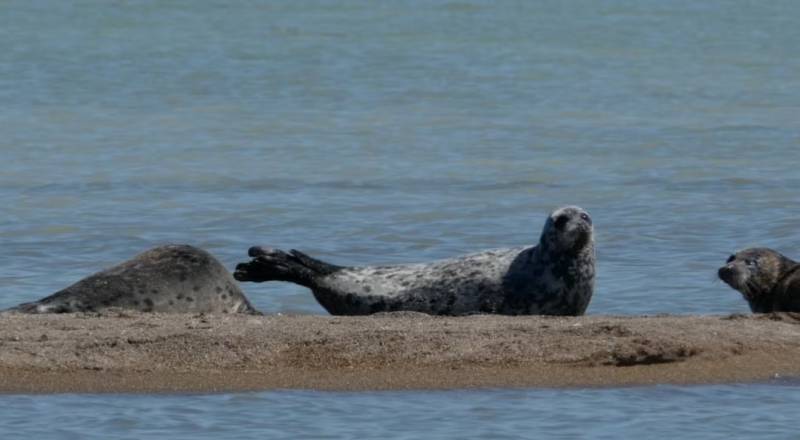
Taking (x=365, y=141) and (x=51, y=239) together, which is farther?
(x=365, y=141)

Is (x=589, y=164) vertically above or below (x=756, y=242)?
above

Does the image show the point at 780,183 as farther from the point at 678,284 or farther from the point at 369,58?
the point at 369,58

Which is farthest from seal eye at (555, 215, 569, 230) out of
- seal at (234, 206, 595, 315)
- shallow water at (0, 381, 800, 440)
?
shallow water at (0, 381, 800, 440)

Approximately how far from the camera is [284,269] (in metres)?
8.24

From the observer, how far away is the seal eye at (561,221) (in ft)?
26.3

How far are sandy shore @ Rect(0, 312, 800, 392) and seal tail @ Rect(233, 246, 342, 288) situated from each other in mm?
1028

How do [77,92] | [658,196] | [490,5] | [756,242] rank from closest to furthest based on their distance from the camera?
[756,242] < [658,196] < [77,92] < [490,5]

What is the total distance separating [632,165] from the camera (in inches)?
591

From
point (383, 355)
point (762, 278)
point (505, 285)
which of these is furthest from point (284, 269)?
point (762, 278)

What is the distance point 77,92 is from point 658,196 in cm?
1033

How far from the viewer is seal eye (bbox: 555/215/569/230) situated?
26.3ft

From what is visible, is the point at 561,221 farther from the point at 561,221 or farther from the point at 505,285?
the point at 505,285

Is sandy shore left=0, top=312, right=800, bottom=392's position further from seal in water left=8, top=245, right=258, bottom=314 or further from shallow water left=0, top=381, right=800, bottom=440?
seal in water left=8, top=245, right=258, bottom=314

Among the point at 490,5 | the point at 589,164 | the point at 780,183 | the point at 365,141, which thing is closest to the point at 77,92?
the point at 365,141
